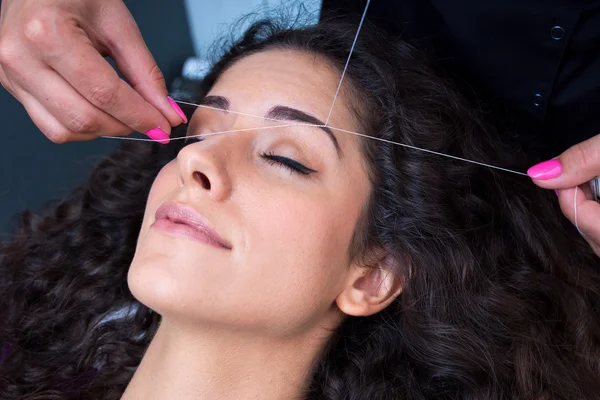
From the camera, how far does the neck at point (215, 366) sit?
1.46 m

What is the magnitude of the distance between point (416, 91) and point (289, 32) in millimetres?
381

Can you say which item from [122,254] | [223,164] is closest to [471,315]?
[223,164]

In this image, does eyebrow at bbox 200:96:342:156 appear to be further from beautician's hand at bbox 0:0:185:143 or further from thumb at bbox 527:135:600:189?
thumb at bbox 527:135:600:189

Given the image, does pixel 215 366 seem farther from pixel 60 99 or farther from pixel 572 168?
pixel 572 168

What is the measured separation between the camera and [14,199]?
2.62 metres

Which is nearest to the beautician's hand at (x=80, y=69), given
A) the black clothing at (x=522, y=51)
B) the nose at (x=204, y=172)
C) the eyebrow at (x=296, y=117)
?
the nose at (x=204, y=172)

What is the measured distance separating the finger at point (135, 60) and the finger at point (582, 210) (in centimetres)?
92

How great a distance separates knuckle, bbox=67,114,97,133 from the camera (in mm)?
1292

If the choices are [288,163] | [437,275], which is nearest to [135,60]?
[288,163]

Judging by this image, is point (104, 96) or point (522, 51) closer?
point (104, 96)

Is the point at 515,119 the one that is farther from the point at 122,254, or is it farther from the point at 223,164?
the point at 122,254

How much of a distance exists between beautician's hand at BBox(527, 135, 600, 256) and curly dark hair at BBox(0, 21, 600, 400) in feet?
0.81

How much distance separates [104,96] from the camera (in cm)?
128

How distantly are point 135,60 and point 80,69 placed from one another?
153mm
